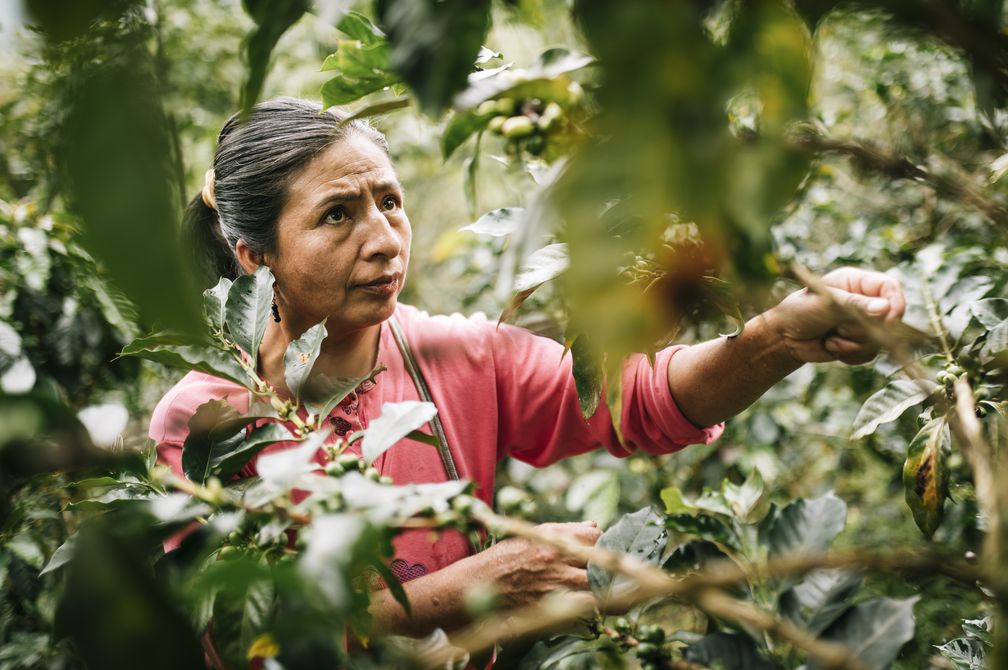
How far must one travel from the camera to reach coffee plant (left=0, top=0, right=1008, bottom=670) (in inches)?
11.9

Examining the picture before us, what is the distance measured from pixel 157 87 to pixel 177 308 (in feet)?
0.31

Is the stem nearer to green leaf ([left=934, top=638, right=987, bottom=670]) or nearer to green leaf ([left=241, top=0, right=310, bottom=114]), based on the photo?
green leaf ([left=934, top=638, right=987, bottom=670])

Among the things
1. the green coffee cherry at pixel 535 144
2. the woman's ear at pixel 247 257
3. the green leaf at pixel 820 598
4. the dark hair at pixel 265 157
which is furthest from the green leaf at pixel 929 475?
the woman's ear at pixel 247 257

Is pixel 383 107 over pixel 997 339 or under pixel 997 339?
over

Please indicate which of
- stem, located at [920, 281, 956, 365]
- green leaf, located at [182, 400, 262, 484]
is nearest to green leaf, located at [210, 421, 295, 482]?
green leaf, located at [182, 400, 262, 484]

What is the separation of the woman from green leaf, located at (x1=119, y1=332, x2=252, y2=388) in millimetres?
255

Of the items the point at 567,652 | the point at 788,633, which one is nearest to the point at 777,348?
the point at 567,652

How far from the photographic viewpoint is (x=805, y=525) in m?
0.74

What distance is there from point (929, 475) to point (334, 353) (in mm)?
1025

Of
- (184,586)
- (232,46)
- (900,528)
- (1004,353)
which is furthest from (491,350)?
(232,46)

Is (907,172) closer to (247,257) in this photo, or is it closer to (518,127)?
(518,127)

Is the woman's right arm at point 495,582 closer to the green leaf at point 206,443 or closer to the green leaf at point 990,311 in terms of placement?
the green leaf at point 206,443

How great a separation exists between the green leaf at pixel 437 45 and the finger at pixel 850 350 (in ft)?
2.14

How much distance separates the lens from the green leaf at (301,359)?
933 mm
